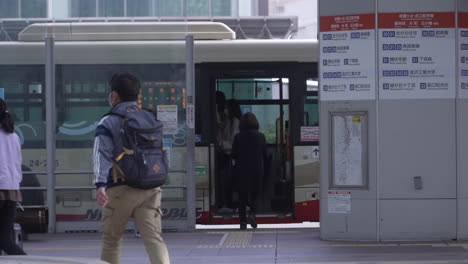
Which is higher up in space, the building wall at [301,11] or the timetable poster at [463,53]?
the building wall at [301,11]

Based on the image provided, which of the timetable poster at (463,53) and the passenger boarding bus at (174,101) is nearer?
the timetable poster at (463,53)

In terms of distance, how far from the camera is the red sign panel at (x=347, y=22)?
32.5 ft

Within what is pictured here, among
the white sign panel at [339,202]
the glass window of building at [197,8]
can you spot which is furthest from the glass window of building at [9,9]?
the white sign panel at [339,202]

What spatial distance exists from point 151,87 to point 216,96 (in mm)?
1964

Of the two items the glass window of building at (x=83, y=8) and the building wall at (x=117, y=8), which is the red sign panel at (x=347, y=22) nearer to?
the building wall at (x=117, y=8)

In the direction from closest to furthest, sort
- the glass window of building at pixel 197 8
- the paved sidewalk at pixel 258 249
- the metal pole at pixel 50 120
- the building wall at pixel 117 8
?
the paved sidewalk at pixel 258 249 < the metal pole at pixel 50 120 < the building wall at pixel 117 8 < the glass window of building at pixel 197 8

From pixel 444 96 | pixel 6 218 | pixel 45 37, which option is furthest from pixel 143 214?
pixel 45 37

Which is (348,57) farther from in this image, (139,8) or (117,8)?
(139,8)

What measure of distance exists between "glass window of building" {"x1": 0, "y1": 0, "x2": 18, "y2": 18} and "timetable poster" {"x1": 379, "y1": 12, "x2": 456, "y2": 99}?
2364 centimetres

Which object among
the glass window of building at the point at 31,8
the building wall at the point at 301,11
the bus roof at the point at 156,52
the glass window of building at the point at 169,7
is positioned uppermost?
the building wall at the point at 301,11

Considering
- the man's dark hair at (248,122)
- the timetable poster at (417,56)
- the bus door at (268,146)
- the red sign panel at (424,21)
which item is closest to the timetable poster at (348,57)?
the timetable poster at (417,56)

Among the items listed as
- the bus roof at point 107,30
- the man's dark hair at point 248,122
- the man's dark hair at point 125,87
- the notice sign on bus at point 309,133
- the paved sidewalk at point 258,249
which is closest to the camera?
the man's dark hair at point 125,87

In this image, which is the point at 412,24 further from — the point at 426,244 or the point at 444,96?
the point at 426,244

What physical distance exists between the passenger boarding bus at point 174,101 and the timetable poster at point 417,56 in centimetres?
309
